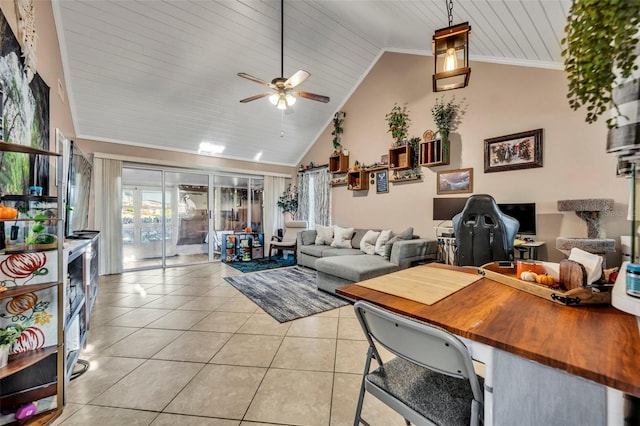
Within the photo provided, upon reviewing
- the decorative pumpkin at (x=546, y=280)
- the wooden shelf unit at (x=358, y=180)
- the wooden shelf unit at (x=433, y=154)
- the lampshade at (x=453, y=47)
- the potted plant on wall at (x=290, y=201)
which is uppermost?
the lampshade at (x=453, y=47)

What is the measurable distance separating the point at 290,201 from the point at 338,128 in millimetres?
2209

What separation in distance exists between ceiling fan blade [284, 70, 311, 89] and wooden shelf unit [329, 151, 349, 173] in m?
2.35

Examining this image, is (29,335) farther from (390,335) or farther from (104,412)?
(390,335)

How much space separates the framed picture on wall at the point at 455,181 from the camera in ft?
11.7

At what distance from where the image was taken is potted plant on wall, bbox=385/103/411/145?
14.1 ft

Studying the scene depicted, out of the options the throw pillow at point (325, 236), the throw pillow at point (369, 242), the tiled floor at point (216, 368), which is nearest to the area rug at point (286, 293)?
the tiled floor at point (216, 368)

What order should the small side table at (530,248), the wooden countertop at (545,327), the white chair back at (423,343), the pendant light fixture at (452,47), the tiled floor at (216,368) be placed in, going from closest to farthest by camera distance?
1. the wooden countertop at (545,327)
2. the white chair back at (423,343)
3. the tiled floor at (216,368)
4. the pendant light fixture at (452,47)
5. the small side table at (530,248)

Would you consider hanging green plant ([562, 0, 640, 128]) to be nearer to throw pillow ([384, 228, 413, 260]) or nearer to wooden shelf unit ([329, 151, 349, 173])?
throw pillow ([384, 228, 413, 260])

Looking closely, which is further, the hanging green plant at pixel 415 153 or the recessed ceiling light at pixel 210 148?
the recessed ceiling light at pixel 210 148

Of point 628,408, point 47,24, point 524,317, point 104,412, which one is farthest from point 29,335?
point 47,24

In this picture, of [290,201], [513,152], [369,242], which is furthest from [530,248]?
[290,201]

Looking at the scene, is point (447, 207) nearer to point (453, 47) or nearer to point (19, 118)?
point (453, 47)

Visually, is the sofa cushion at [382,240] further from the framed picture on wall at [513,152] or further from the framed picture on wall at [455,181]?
the framed picture on wall at [513,152]

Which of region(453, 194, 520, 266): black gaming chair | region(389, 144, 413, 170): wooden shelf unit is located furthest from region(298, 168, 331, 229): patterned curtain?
region(453, 194, 520, 266): black gaming chair
